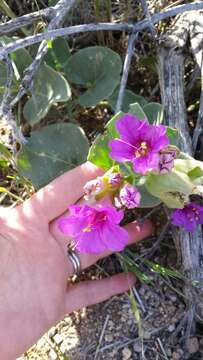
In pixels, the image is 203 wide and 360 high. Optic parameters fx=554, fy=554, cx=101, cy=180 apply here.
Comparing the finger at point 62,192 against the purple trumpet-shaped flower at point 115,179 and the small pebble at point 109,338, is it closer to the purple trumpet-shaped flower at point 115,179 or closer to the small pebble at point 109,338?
the purple trumpet-shaped flower at point 115,179

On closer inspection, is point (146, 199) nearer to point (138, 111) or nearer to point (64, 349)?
point (138, 111)

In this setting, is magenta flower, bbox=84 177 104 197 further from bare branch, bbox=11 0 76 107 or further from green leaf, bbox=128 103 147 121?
bare branch, bbox=11 0 76 107

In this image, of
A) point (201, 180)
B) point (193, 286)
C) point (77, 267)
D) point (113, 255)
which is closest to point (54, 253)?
point (77, 267)

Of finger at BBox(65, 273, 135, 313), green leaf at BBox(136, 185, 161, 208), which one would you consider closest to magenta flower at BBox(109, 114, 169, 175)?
green leaf at BBox(136, 185, 161, 208)

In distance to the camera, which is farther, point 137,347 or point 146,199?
point 137,347

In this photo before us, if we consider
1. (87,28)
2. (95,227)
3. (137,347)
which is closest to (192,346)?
(137,347)

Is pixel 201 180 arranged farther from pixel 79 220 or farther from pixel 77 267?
pixel 77 267

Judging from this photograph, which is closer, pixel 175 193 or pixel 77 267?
pixel 175 193
